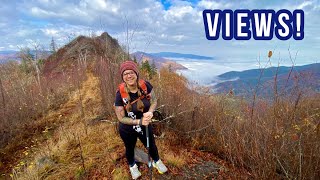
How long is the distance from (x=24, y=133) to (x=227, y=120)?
5.78 metres

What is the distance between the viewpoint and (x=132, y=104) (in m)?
3.39

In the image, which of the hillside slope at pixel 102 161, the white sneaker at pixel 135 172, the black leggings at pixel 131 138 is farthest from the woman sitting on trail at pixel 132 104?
the hillside slope at pixel 102 161

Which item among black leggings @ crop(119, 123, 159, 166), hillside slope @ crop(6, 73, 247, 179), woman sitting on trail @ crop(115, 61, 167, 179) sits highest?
woman sitting on trail @ crop(115, 61, 167, 179)

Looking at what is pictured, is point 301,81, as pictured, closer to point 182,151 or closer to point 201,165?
point 201,165

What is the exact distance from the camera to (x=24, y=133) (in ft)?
24.2

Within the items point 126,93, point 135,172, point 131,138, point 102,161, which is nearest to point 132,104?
point 126,93

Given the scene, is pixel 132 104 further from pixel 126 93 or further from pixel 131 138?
pixel 131 138

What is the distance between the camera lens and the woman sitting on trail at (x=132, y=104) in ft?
10.6

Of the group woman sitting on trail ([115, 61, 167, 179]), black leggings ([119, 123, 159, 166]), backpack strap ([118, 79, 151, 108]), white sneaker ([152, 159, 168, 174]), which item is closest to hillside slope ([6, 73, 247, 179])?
white sneaker ([152, 159, 168, 174])

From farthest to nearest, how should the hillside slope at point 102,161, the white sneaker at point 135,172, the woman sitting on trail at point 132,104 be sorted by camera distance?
the hillside slope at point 102,161, the white sneaker at point 135,172, the woman sitting on trail at point 132,104

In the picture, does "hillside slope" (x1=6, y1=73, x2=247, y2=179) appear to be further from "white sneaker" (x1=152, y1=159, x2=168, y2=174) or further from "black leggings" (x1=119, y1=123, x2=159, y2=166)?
"black leggings" (x1=119, y1=123, x2=159, y2=166)

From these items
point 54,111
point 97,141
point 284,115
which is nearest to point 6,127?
point 54,111

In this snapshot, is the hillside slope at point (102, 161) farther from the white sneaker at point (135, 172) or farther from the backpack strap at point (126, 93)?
the backpack strap at point (126, 93)

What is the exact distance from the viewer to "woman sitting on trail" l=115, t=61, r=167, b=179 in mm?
3244
